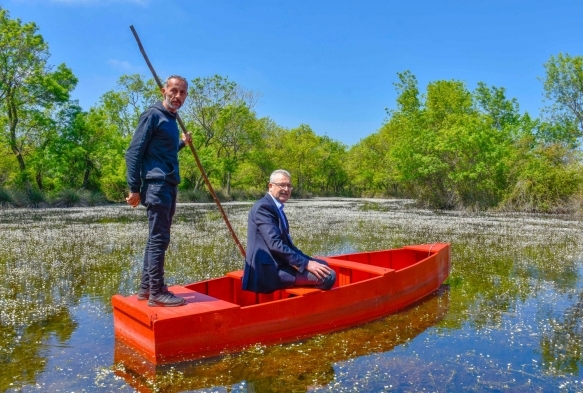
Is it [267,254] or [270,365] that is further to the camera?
[267,254]

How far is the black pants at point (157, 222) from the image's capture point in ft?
15.3

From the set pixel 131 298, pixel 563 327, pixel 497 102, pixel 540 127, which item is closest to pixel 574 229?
pixel 563 327

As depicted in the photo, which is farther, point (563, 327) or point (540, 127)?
point (540, 127)

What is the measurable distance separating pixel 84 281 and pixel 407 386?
6.04 metres

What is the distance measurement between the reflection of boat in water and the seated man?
Result: 680 millimetres

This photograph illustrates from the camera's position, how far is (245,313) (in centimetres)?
474

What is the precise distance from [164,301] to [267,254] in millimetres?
1183

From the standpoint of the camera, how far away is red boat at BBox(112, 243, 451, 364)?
442 centimetres

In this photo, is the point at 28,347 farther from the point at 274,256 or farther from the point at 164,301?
the point at 274,256

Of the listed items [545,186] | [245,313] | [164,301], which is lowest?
[245,313]

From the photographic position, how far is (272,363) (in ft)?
14.8

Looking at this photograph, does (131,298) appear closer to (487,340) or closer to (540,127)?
(487,340)

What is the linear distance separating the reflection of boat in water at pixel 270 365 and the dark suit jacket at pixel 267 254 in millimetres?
719

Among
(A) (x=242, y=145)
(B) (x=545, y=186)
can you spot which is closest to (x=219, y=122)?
(A) (x=242, y=145)
